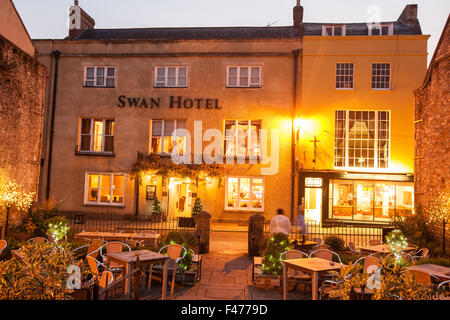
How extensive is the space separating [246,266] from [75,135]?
15.0m

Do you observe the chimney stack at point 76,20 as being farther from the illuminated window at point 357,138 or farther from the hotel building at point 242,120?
the illuminated window at point 357,138

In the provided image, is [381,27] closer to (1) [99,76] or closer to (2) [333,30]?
(2) [333,30]

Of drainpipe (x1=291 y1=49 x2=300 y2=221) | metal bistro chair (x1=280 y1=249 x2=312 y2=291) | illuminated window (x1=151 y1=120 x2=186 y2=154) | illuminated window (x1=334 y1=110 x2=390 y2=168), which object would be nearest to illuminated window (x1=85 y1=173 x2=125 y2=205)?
illuminated window (x1=151 y1=120 x2=186 y2=154)

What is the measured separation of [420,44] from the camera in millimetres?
19125

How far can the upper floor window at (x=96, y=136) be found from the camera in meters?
21.1

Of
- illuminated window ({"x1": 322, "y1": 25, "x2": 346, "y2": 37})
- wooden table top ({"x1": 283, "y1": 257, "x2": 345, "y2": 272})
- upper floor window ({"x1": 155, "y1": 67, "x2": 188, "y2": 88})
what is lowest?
wooden table top ({"x1": 283, "y1": 257, "x2": 345, "y2": 272})

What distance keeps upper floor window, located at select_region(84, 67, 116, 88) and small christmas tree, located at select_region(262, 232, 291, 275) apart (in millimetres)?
15958

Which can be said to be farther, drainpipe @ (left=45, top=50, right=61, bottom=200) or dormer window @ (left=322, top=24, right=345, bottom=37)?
drainpipe @ (left=45, top=50, right=61, bottom=200)

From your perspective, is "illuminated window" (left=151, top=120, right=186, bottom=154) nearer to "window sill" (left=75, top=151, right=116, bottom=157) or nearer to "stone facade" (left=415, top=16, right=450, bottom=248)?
"window sill" (left=75, top=151, right=116, bottom=157)

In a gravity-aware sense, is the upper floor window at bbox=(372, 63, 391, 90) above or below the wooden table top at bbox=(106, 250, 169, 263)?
above

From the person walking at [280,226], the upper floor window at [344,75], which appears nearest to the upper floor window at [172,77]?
the upper floor window at [344,75]

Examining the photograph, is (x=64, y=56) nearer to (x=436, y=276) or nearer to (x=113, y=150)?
(x=113, y=150)

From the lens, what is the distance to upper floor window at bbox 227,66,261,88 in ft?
66.3

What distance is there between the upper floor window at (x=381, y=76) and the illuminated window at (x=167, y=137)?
10953mm
